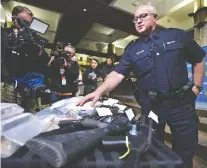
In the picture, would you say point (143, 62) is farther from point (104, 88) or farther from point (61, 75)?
point (61, 75)

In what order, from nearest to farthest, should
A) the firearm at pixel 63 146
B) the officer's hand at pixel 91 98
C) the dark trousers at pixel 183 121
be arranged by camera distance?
the firearm at pixel 63 146
the officer's hand at pixel 91 98
the dark trousers at pixel 183 121

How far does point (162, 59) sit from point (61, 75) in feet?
4.28

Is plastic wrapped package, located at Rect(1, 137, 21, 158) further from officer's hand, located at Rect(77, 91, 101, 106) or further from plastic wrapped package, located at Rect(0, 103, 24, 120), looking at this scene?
officer's hand, located at Rect(77, 91, 101, 106)

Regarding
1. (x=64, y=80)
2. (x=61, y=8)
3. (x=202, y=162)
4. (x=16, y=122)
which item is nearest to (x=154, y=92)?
(x=16, y=122)

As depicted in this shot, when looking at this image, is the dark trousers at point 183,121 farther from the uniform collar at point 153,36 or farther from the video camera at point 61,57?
the video camera at point 61,57

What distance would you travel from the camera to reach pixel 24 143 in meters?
0.37

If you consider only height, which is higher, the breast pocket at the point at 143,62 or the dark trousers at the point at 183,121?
the breast pocket at the point at 143,62

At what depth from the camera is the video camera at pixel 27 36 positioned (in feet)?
4.02

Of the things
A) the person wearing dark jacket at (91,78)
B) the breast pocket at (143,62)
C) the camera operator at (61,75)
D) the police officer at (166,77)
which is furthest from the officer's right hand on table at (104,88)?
the person wearing dark jacket at (91,78)

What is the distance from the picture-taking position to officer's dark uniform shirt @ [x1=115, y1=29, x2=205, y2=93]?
0.98 m

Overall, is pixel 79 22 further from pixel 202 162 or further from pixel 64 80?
pixel 202 162

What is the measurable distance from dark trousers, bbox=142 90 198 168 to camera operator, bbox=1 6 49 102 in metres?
1.05

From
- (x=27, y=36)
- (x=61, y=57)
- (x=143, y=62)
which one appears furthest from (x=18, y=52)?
(x=143, y=62)

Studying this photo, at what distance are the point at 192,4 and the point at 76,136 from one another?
5.14 meters
